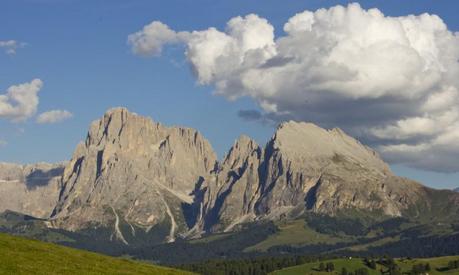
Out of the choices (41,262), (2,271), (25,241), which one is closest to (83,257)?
(25,241)

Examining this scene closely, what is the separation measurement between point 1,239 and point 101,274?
1917cm

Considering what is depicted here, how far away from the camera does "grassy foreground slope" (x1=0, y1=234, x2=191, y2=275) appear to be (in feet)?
256

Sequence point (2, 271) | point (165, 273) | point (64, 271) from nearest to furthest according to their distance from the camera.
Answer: point (2, 271), point (64, 271), point (165, 273)

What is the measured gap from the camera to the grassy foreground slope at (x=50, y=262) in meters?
78.1

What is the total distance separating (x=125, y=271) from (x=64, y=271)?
589 inches

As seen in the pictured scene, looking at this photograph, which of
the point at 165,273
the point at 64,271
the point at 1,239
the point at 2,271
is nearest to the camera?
the point at 2,271

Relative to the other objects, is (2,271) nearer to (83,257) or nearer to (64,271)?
(64,271)

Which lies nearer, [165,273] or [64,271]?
[64,271]

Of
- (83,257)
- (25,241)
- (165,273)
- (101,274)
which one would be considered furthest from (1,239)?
(165,273)

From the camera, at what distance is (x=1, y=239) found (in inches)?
3735

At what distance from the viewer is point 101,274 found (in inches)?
3332

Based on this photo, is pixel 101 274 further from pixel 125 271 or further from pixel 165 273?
pixel 165 273

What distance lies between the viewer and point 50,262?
3408 inches

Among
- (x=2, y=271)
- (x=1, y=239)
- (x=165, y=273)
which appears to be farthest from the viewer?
(x=165, y=273)
